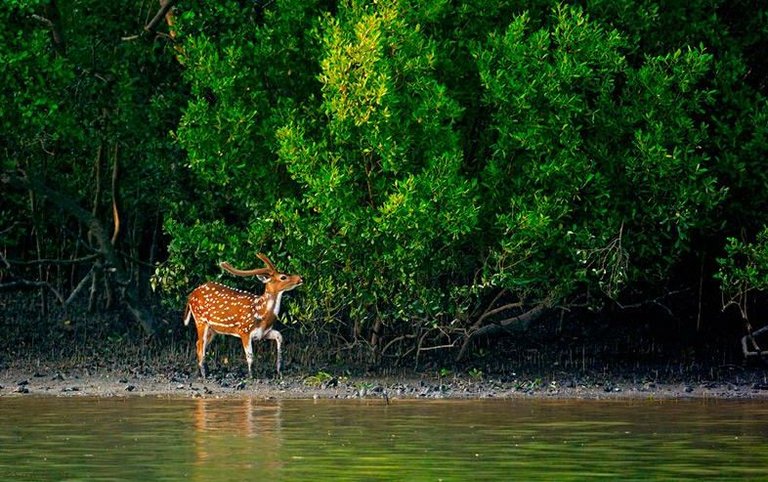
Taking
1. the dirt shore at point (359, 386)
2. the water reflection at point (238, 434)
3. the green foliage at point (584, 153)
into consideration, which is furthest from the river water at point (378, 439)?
the green foliage at point (584, 153)

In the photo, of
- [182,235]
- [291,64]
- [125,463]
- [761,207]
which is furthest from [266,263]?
[125,463]

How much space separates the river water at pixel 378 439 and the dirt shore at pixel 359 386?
963mm

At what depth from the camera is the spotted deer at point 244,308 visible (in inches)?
911

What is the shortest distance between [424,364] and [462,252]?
6.23 ft

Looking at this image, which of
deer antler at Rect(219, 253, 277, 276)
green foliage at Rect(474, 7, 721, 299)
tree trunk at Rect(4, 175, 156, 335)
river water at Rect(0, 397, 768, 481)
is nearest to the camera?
river water at Rect(0, 397, 768, 481)

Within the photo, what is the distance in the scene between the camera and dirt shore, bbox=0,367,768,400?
2141cm

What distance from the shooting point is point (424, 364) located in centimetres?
2495

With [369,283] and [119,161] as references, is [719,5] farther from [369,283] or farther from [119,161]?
[119,161]

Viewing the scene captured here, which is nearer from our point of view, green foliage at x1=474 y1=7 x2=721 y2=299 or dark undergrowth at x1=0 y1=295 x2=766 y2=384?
green foliage at x1=474 y1=7 x2=721 y2=299

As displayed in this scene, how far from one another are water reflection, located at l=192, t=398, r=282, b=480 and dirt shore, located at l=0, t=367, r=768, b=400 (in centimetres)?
145

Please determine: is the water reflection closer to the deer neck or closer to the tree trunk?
the deer neck

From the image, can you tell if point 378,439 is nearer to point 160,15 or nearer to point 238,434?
point 238,434

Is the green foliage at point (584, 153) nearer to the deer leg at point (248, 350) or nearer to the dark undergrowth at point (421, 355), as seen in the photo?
the dark undergrowth at point (421, 355)

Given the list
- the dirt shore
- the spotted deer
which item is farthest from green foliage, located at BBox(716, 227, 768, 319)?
the spotted deer
